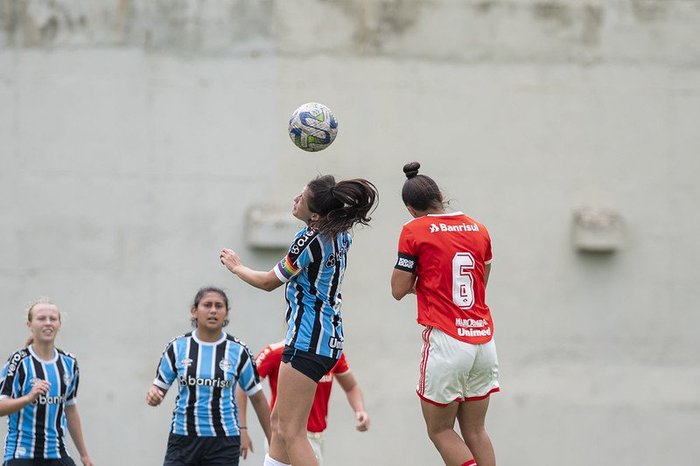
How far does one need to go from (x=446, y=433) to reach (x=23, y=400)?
3157 millimetres

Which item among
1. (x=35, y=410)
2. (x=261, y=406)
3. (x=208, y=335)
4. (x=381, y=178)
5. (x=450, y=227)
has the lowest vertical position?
(x=35, y=410)

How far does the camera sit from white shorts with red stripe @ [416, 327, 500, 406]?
7.10 meters

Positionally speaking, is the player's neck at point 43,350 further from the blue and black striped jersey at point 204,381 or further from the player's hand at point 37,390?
the blue and black striped jersey at point 204,381

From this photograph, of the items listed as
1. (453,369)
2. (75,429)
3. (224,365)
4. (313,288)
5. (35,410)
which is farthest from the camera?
(75,429)

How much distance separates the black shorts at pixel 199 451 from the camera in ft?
26.3

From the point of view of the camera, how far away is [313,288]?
274 inches

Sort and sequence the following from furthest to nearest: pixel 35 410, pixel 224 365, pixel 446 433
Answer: pixel 35 410, pixel 224 365, pixel 446 433

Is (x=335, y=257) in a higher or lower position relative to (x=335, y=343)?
higher

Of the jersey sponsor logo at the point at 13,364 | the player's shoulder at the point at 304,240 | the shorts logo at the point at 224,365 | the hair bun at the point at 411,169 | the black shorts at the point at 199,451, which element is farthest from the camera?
the jersey sponsor logo at the point at 13,364

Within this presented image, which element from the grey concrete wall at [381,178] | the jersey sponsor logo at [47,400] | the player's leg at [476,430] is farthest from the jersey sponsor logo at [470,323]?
the grey concrete wall at [381,178]

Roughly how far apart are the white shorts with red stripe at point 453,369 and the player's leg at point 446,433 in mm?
64

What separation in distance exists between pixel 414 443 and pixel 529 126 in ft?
11.5

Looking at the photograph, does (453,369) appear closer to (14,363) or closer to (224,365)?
(224,365)

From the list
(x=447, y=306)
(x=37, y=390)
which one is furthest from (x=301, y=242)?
(x=37, y=390)
